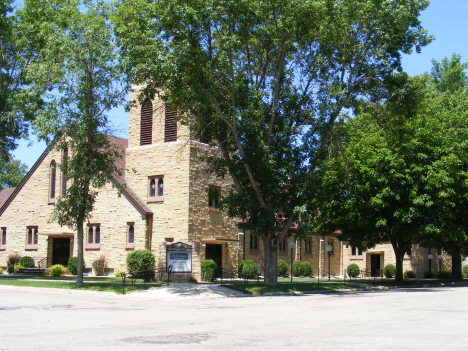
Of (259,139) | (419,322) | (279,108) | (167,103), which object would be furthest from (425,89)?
(419,322)

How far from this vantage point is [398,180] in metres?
31.7

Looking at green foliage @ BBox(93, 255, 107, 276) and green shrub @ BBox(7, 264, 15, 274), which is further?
green shrub @ BBox(7, 264, 15, 274)

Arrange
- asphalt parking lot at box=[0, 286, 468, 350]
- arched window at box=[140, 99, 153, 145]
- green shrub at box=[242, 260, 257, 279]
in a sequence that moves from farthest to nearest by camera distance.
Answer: arched window at box=[140, 99, 153, 145] → green shrub at box=[242, 260, 257, 279] → asphalt parking lot at box=[0, 286, 468, 350]

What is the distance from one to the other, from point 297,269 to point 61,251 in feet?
59.7

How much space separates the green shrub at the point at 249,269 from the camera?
3469cm

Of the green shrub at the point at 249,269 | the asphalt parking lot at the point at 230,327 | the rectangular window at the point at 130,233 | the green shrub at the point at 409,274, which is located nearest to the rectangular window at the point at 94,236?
the rectangular window at the point at 130,233

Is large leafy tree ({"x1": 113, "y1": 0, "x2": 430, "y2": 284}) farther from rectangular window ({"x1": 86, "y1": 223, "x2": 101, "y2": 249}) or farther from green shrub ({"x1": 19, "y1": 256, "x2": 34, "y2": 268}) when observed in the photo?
green shrub ({"x1": 19, "y1": 256, "x2": 34, "y2": 268})

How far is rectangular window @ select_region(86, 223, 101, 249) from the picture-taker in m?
35.5

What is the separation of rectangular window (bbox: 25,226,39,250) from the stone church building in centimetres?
7

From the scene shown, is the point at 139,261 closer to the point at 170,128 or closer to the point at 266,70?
the point at 170,128

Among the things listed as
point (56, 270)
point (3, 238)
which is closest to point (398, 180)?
point (56, 270)

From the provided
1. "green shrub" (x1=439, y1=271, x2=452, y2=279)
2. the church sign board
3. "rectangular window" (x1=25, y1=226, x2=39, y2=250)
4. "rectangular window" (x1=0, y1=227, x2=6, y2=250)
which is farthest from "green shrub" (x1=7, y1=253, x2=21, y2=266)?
"green shrub" (x1=439, y1=271, x2=452, y2=279)

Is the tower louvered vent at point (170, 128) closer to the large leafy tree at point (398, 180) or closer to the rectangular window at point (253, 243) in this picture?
the rectangular window at point (253, 243)

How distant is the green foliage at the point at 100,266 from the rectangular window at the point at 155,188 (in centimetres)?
512
